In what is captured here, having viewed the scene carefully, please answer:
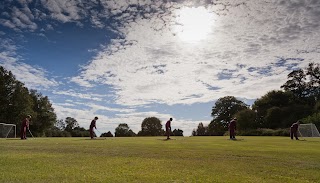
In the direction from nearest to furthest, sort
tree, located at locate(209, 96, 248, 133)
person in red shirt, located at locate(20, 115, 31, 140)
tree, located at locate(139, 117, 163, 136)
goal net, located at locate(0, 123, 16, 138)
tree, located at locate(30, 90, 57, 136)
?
person in red shirt, located at locate(20, 115, 31, 140) < goal net, located at locate(0, 123, 16, 138) < tree, located at locate(30, 90, 57, 136) < tree, located at locate(139, 117, 163, 136) < tree, located at locate(209, 96, 248, 133)

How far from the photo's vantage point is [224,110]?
142 metres

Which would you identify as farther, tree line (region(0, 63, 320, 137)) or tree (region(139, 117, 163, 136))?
tree (region(139, 117, 163, 136))

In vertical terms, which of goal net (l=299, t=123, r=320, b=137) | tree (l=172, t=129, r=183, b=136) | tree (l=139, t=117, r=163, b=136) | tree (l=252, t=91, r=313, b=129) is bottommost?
tree (l=172, t=129, r=183, b=136)

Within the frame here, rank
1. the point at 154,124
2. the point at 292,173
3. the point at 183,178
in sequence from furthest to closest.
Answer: the point at 154,124
the point at 292,173
the point at 183,178

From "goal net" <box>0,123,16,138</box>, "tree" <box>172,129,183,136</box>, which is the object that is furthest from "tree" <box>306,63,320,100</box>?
"goal net" <box>0,123,16,138</box>

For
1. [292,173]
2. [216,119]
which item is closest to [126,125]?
[216,119]

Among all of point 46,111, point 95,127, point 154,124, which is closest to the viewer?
point 95,127

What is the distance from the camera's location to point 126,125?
147 metres

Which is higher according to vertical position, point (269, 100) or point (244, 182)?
point (269, 100)

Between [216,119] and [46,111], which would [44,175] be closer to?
[46,111]

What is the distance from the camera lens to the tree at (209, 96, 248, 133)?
5512 inches

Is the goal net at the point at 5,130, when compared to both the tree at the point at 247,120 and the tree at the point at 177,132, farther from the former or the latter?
the tree at the point at 247,120

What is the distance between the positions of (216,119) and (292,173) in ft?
440

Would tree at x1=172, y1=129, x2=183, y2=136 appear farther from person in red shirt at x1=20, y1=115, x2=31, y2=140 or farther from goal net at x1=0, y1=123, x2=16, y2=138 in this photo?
person in red shirt at x1=20, y1=115, x2=31, y2=140
